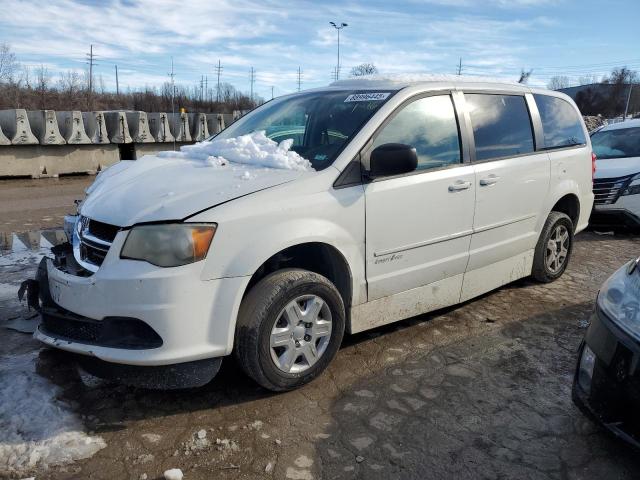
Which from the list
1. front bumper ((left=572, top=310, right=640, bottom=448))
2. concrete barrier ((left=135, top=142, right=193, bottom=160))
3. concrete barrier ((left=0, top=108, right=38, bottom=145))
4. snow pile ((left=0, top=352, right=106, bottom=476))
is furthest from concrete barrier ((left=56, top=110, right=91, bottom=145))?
front bumper ((left=572, top=310, right=640, bottom=448))

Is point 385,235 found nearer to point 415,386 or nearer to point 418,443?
point 415,386

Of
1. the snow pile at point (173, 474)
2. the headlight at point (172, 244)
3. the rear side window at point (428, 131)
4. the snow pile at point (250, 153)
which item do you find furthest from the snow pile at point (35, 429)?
the rear side window at point (428, 131)

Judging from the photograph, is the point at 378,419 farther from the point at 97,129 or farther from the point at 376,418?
the point at 97,129

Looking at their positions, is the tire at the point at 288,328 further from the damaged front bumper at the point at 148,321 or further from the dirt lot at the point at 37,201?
the dirt lot at the point at 37,201

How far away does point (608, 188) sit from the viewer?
7.50m

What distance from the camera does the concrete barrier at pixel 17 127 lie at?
11406mm

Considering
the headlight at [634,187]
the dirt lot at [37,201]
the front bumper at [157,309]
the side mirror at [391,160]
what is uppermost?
the side mirror at [391,160]

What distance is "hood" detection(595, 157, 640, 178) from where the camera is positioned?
7480 millimetres

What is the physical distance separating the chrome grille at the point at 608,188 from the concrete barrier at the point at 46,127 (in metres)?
11.2

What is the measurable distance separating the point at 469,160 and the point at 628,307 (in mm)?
1722

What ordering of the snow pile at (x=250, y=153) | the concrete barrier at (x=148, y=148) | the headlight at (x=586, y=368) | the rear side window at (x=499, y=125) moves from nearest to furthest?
the headlight at (x=586, y=368) < the snow pile at (x=250, y=153) < the rear side window at (x=499, y=125) < the concrete barrier at (x=148, y=148)

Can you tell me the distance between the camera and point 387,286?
339 cm

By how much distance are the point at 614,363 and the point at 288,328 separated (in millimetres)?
1619

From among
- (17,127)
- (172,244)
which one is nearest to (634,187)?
(172,244)
